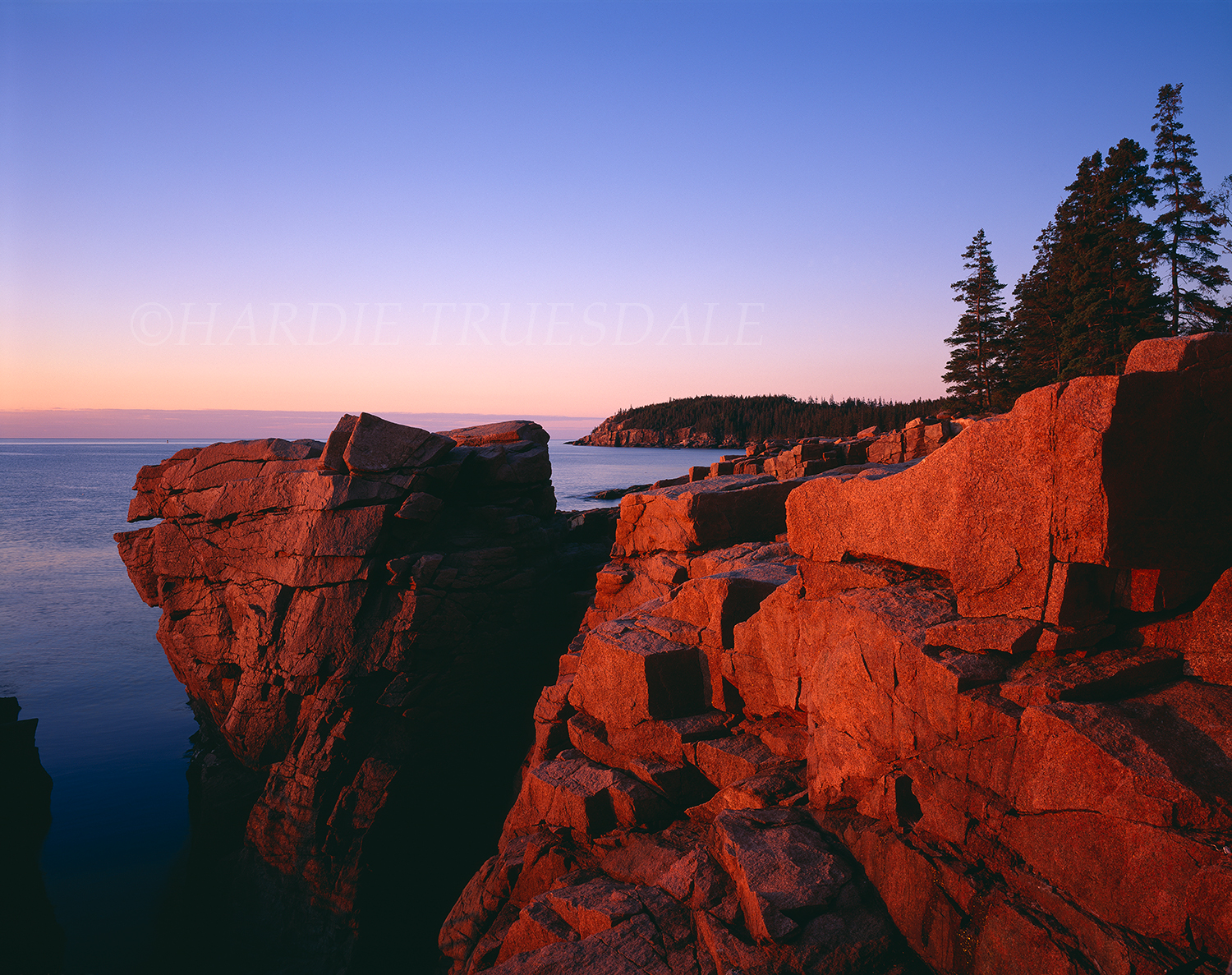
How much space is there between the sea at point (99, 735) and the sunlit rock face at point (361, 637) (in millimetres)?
4007

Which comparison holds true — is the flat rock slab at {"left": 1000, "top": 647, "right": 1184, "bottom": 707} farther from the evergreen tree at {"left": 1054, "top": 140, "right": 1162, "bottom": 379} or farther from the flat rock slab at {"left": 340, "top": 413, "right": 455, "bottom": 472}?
the evergreen tree at {"left": 1054, "top": 140, "right": 1162, "bottom": 379}

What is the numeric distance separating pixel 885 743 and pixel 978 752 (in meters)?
1.05

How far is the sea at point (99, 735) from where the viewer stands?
16625mm

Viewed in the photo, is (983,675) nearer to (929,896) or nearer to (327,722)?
(929,896)

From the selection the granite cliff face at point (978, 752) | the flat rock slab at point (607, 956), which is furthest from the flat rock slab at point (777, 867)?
the flat rock slab at point (607, 956)

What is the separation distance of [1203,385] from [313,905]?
18.1 m

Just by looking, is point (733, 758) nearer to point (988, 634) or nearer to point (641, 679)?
point (641, 679)

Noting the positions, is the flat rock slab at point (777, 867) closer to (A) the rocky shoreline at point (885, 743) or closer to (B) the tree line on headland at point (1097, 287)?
(A) the rocky shoreline at point (885, 743)

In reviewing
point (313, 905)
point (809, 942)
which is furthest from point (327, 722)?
point (809, 942)

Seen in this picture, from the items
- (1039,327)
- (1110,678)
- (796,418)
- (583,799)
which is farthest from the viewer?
(796,418)

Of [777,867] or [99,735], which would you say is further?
[99,735]

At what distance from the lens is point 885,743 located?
22.3 ft

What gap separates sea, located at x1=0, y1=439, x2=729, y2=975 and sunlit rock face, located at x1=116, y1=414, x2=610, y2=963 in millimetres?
4007

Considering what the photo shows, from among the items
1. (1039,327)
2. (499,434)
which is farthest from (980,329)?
(499,434)
